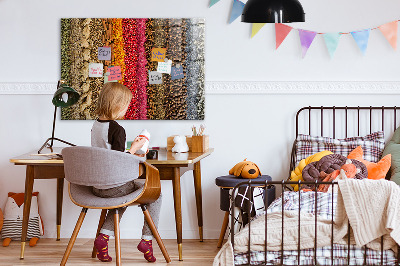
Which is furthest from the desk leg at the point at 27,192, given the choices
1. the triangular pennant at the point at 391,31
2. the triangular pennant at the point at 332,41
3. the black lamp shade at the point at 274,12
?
the triangular pennant at the point at 391,31

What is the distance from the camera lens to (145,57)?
14.0 ft

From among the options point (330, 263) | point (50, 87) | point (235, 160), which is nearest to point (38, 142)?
point (50, 87)

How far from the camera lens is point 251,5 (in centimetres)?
309

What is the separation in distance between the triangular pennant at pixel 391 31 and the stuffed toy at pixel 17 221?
9.11 feet

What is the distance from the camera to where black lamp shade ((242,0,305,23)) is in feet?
9.91

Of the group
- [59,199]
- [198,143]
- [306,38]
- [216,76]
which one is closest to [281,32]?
[306,38]

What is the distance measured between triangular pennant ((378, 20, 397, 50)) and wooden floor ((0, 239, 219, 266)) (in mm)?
1886

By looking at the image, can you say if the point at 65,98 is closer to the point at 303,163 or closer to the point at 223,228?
the point at 223,228

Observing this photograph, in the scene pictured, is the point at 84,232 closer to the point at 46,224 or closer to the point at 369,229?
the point at 46,224

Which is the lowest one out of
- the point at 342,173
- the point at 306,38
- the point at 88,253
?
the point at 88,253

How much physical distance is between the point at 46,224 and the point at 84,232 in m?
0.29

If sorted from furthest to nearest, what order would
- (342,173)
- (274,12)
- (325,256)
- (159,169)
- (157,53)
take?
(157,53) < (159,169) < (342,173) < (274,12) < (325,256)

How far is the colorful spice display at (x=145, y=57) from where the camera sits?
425 cm

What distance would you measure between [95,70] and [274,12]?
5.59 ft
